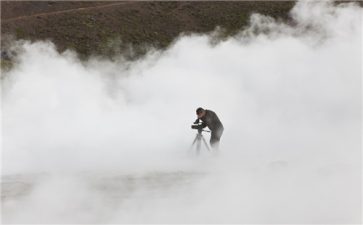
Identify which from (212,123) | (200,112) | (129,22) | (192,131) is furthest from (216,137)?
(129,22)

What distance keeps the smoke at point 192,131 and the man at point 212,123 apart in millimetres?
339

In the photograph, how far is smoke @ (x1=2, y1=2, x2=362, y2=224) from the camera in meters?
Result: 8.13

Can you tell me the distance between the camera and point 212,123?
10094 mm

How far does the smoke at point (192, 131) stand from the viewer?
8133 mm

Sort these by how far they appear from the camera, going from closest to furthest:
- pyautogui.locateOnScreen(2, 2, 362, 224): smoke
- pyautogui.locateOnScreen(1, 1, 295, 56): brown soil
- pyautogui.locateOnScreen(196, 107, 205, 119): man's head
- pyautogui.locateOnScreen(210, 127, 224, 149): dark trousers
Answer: pyautogui.locateOnScreen(2, 2, 362, 224): smoke
pyautogui.locateOnScreen(196, 107, 205, 119): man's head
pyautogui.locateOnScreen(210, 127, 224, 149): dark trousers
pyautogui.locateOnScreen(1, 1, 295, 56): brown soil

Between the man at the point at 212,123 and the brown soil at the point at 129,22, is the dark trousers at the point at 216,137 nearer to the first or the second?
the man at the point at 212,123

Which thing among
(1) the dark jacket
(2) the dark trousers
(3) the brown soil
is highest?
(3) the brown soil

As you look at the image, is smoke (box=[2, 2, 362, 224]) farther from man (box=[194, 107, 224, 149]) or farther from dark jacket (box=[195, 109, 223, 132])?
dark jacket (box=[195, 109, 223, 132])

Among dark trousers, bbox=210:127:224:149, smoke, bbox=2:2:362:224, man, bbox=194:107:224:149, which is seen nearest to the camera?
smoke, bbox=2:2:362:224

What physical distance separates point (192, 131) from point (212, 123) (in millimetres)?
2291

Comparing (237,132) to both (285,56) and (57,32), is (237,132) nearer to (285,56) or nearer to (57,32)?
(285,56)

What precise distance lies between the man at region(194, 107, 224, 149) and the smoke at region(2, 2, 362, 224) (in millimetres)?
339

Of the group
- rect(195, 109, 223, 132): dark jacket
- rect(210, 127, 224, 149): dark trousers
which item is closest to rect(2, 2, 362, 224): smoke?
rect(210, 127, 224, 149): dark trousers

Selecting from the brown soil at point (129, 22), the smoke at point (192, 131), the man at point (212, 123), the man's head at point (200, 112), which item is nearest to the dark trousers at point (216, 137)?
the man at point (212, 123)
